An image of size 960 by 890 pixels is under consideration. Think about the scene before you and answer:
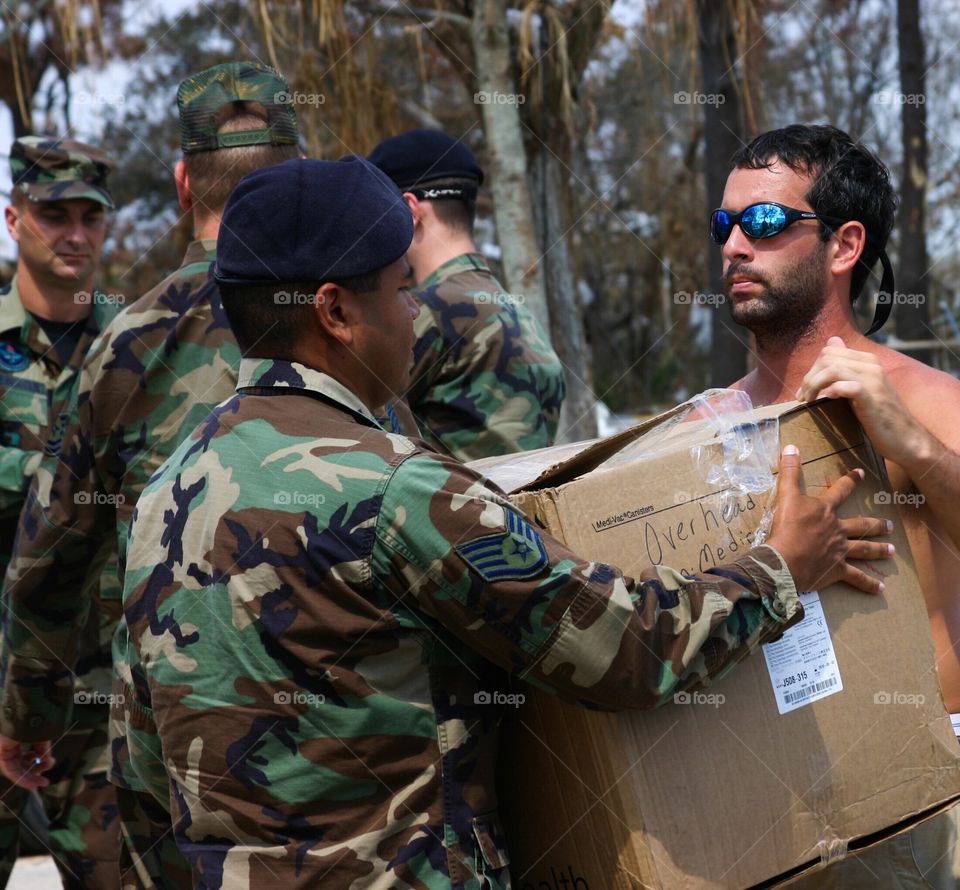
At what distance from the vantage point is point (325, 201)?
6.55 ft

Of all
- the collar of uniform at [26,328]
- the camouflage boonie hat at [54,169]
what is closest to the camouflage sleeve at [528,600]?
the collar of uniform at [26,328]

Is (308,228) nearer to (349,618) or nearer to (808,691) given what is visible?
(349,618)

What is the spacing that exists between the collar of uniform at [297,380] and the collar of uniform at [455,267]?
1.94 m

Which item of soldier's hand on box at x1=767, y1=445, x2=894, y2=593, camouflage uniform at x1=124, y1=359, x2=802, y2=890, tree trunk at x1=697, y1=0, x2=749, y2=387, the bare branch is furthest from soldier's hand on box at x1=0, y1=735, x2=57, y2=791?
tree trunk at x1=697, y1=0, x2=749, y2=387

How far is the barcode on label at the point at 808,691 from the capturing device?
Result: 2.00m

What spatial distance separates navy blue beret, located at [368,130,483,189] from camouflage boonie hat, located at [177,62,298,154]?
832mm

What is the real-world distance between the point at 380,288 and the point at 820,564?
33.0 inches

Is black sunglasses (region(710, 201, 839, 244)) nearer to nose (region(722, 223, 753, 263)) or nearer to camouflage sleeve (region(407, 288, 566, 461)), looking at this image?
nose (region(722, 223, 753, 263))

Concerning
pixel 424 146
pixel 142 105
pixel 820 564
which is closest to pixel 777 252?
pixel 820 564

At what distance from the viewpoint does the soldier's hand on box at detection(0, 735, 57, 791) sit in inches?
132

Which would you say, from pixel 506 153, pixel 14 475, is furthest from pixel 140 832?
pixel 506 153

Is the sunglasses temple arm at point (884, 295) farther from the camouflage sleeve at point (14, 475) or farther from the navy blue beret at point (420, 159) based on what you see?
the camouflage sleeve at point (14, 475)

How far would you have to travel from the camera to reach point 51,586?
3143 millimetres

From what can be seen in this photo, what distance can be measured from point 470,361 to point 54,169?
1.97 metres
